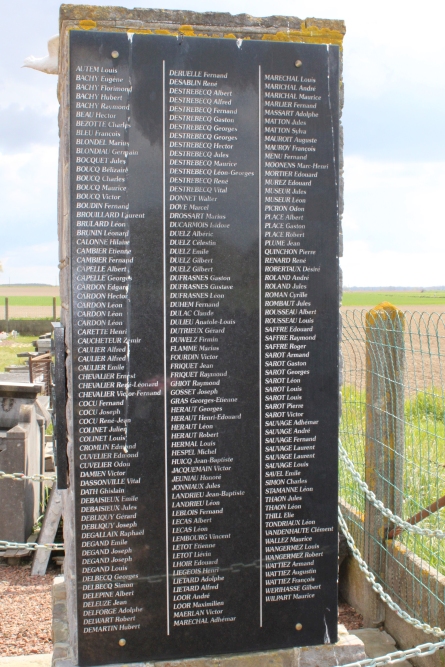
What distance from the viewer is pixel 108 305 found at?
319 cm

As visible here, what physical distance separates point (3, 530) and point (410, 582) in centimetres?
397

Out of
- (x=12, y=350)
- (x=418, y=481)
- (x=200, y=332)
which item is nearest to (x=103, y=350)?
(x=200, y=332)

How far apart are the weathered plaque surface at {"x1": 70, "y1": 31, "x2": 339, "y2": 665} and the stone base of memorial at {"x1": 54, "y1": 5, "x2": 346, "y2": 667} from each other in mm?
10

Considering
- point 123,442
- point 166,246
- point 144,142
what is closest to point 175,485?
point 123,442

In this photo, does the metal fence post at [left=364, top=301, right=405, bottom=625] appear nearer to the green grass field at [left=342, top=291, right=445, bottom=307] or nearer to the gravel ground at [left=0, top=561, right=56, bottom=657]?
the gravel ground at [left=0, top=561, right=56, bottom=657]

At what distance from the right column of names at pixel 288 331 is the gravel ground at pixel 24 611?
223 centimetres

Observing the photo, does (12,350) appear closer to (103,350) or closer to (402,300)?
(103,350)

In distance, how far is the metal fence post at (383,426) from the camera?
4547 mm

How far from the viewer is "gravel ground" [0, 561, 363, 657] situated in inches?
180

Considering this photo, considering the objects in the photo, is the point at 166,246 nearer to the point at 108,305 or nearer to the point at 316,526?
the point at 108,305

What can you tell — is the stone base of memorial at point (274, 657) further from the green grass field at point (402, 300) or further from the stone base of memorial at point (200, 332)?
the green grass field at point (402, 300)

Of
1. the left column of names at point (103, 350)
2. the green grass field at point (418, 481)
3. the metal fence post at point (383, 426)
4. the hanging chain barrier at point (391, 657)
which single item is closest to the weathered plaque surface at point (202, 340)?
the left column of names at point (103, 350)

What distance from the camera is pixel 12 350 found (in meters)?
28.0

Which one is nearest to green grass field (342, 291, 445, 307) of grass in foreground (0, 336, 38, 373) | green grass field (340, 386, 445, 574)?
grass in foreground (0, 336, 38, 373)
